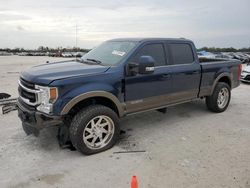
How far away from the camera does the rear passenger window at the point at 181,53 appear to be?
17.7ft

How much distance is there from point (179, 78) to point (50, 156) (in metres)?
3.00

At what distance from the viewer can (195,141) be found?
473cm

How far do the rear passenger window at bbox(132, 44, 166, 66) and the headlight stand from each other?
5.84 ft

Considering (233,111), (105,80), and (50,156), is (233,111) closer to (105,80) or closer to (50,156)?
(105,80)

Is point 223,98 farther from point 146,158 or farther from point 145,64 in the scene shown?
point 146,158

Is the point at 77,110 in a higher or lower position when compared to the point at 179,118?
higher

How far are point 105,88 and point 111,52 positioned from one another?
3.52ft

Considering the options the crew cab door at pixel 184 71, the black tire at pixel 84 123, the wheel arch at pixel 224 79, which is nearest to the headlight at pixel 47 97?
the black tire at pixel 84 123

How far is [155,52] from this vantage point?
16.7 ft

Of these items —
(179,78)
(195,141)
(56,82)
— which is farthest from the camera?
(179,78)

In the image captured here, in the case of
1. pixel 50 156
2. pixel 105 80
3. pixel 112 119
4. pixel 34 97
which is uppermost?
pixel 105 80

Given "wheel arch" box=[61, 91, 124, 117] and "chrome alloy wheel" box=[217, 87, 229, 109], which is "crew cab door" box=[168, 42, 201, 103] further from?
"wheel arch" box=[61, 91, 124, 117]

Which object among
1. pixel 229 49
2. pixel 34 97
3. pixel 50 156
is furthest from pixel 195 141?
pixel 229 49

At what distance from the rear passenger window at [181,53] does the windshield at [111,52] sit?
1.02 m
